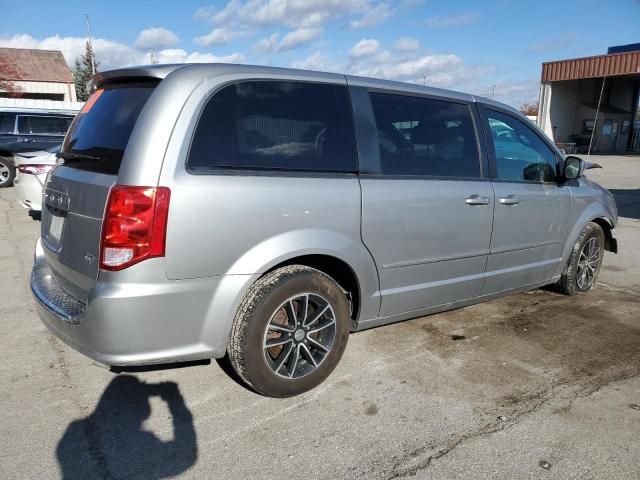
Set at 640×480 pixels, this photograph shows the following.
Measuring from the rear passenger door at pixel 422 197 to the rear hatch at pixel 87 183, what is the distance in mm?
1356

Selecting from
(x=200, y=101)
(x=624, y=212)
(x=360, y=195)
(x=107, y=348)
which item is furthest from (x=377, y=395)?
(x=624, y=212)

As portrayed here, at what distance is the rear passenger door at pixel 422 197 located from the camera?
10.3 feet

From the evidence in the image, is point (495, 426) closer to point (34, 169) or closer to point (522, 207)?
point (522, 207)

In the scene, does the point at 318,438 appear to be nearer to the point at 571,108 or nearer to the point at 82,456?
the point at 82,456

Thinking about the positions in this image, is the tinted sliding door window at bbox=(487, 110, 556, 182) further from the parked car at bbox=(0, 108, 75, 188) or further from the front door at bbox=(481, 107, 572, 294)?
the parked car at bbox=(0, 108, 75, 188)

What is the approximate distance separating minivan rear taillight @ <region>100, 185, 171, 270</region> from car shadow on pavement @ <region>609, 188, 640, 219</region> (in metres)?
9.93

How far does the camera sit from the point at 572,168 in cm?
436

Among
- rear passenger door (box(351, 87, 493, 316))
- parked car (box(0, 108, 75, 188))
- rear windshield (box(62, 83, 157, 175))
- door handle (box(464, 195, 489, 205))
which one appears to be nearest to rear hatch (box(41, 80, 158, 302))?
rear windshield (box(62, 83, 157, 175))

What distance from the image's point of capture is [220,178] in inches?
101

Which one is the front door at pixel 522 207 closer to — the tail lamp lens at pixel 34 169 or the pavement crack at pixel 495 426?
the pavement crack at pixel 495 426

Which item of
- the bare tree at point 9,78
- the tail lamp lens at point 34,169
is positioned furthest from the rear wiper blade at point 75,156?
the bare tree at point 9,78

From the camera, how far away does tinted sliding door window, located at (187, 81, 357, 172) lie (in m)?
2.60

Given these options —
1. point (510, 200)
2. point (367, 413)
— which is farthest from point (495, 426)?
point (510, 200)

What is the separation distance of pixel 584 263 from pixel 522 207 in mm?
1435
